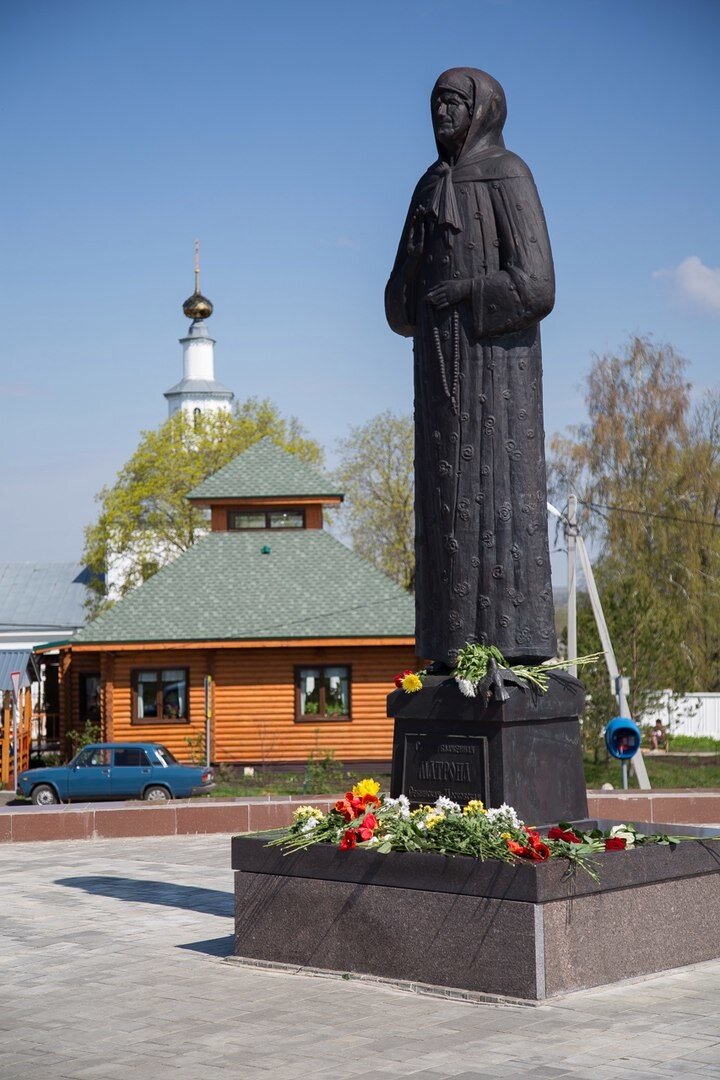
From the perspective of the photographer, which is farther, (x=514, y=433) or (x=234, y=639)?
(x=234, y=639)

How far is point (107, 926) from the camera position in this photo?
9828 millimetres

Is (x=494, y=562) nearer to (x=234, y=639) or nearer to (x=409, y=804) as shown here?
(x=409, y=804)

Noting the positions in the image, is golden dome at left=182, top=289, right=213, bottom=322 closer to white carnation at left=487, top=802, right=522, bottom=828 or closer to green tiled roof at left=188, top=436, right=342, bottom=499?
green tiled roof at left=188, top=436, right=342, bottom=499

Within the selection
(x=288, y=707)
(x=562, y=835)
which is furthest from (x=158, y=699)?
(x=562, y=835)

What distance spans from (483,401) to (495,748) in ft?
6.29

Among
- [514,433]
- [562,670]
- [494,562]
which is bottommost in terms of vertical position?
[562,670]

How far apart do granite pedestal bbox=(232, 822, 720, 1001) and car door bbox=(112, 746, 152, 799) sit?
56.0ft

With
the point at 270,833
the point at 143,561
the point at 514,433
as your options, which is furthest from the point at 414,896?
the point at 143,561

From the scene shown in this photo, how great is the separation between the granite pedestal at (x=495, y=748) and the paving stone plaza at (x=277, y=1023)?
111cm

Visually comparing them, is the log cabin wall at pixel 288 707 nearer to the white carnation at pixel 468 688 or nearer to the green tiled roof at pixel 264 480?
the green tiled roof at pixel 264 480

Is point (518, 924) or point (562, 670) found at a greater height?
point (562, 670)

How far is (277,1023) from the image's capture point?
684cm

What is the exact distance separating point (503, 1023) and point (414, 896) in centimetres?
95

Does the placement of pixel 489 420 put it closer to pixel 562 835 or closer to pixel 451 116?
pixel 451 116
